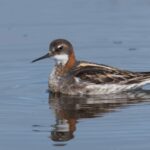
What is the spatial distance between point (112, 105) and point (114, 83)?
4.72 feet

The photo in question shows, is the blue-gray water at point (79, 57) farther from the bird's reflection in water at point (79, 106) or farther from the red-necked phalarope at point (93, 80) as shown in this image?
the red-necked phalarope at point (93, 80)

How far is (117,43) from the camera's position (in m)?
19.5

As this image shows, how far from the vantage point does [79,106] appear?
636 inches

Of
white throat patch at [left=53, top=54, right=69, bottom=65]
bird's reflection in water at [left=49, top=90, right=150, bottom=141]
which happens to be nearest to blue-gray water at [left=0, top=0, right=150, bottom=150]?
bird's reflection in water at [left=49, top=90, right=150, bottom=141]

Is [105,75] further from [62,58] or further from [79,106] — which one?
[79,106]

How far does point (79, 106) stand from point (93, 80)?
1.42 meters

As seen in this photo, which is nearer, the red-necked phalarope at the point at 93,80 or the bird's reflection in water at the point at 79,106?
the bird's reflection in water at the point at 79,106

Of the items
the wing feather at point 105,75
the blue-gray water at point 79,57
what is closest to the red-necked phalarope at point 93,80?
the wing feather at point 105,75

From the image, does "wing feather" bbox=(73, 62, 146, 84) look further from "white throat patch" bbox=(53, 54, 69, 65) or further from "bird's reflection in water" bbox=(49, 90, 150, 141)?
"white throat patch" bbox=(53, 54, 69, 65)

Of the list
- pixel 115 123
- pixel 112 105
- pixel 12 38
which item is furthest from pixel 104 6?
pixel 115 123

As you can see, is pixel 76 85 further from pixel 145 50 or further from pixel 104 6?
pixel 104 6

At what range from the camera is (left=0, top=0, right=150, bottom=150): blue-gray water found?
1380 cm

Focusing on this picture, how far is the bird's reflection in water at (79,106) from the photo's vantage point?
14.3 m

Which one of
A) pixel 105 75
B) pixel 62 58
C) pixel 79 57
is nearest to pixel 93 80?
pixel 105 75
